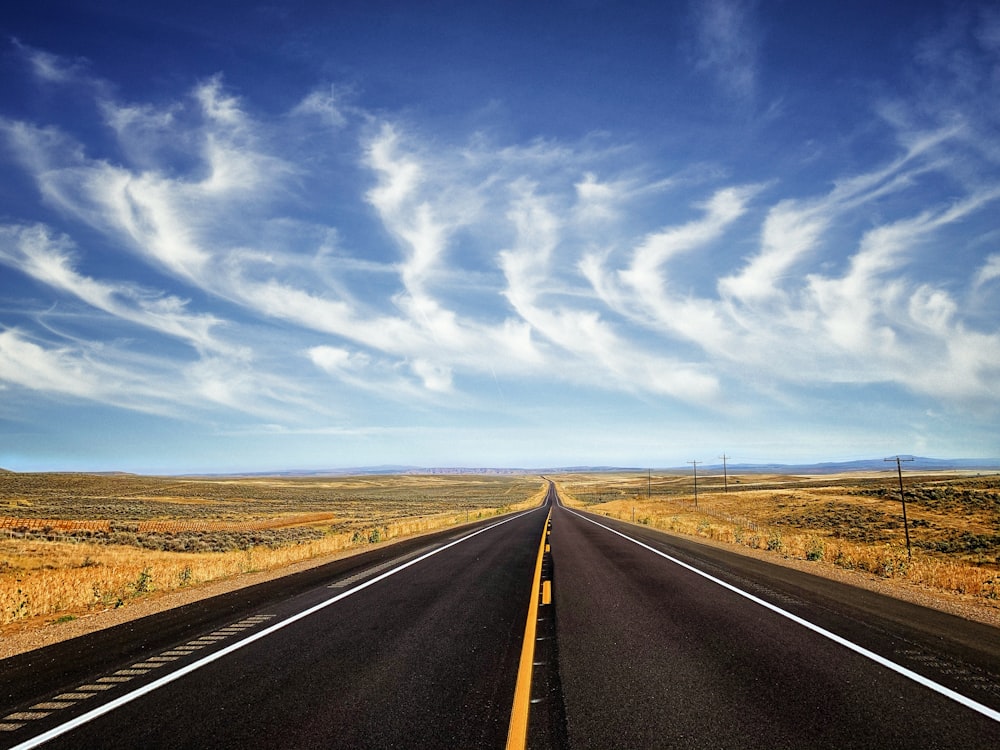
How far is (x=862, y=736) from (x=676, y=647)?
2.43m

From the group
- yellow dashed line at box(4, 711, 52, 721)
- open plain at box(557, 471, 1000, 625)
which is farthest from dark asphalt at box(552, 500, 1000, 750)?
yellow dashed line at box(4, 711, 52, 721)

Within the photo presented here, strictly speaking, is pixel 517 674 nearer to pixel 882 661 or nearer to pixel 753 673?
pixel 753 673

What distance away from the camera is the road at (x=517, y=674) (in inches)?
159

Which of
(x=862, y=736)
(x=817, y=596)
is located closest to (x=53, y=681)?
(x=862, y=736)

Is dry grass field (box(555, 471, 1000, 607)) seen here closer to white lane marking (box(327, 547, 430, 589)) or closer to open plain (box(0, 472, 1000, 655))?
open plain (box(0, 472, 1000, 655))

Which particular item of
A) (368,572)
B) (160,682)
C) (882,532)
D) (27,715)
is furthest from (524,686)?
(882,532)

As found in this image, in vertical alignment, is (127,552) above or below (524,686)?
below

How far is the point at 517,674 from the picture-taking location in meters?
5.26

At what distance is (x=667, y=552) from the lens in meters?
16.3

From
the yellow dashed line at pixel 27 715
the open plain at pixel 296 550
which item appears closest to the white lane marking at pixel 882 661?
the open plain at pixel 296 550

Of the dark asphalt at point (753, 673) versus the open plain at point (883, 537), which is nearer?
the dark asphalt at point (753, 673)

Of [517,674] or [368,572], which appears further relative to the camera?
[368,572]

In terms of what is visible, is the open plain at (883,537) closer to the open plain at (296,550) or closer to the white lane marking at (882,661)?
the open plain at (296,550)

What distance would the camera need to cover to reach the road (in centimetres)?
405
